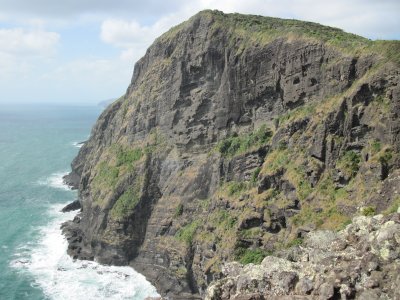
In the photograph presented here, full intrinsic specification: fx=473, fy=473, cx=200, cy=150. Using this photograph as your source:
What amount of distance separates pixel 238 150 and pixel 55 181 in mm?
78559

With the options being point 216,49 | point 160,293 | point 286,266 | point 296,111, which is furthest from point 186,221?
point 286,266

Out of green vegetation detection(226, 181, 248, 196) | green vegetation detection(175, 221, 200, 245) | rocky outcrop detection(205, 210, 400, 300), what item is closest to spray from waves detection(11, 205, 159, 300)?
green vegetation detection(175, 221, 200, 245)

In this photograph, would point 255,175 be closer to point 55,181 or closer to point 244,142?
point 244,142

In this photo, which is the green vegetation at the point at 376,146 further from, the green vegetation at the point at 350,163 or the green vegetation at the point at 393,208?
the green vegetation at the point at 393,208

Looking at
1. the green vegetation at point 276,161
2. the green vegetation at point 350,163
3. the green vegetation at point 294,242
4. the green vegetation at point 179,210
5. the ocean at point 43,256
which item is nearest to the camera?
the green vegetation at point 294,242

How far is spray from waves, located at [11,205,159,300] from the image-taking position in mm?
68312

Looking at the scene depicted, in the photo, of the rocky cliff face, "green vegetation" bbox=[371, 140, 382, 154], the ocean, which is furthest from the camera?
the ocean

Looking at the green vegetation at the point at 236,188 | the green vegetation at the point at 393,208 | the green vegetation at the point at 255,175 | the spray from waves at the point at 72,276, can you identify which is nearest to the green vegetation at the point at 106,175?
the spray from waves at the point at 72,276

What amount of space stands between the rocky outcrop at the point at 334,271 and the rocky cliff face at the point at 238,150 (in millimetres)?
16239

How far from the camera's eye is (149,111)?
88.4 meters

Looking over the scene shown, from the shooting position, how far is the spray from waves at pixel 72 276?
68.3 metres

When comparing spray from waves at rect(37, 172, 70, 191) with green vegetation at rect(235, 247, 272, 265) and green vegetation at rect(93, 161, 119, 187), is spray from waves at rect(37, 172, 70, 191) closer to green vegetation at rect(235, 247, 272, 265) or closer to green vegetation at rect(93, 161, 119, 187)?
green vegetation at rect(93, 161, 119, 187)

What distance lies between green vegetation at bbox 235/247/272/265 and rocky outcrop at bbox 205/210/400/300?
2725 centimetres

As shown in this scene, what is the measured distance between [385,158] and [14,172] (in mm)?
119832
